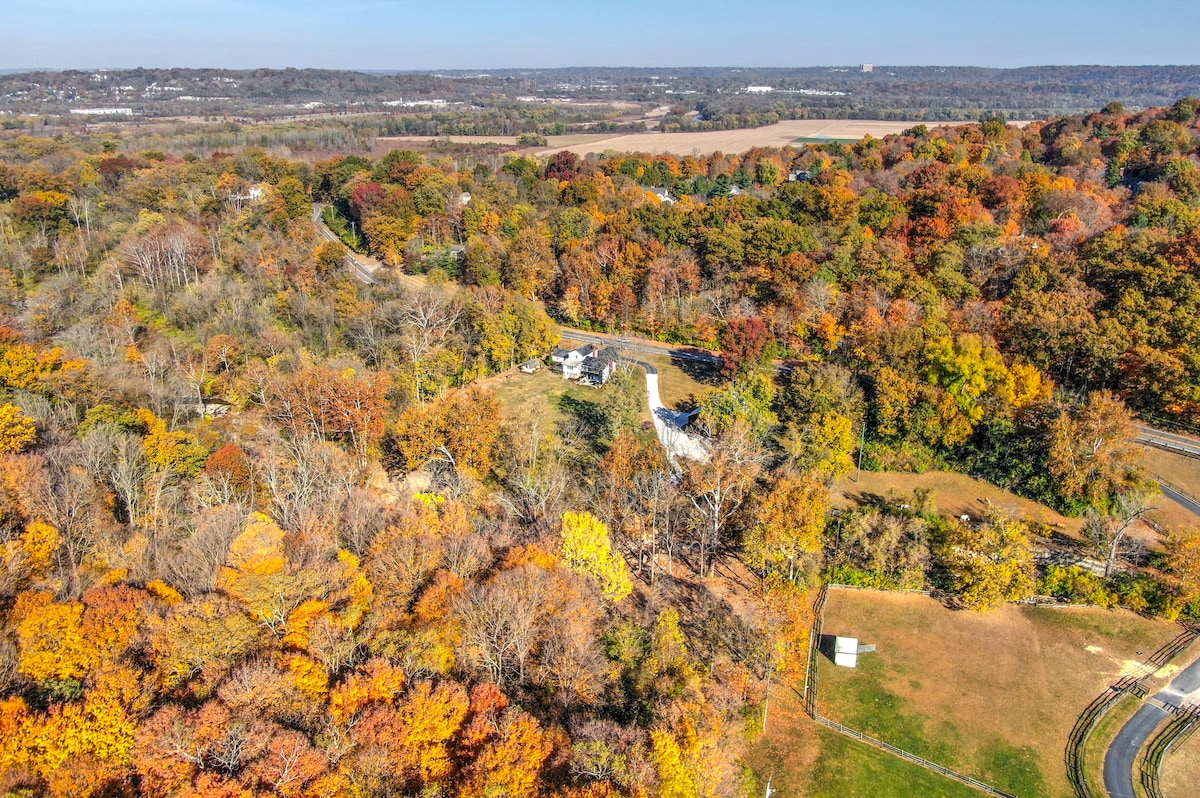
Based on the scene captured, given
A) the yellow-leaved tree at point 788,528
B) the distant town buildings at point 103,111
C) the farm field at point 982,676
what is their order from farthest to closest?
the distant town buildings at point 103,111 → the yellow-leaved tree at point 788,528 → the farm field at point 982,676

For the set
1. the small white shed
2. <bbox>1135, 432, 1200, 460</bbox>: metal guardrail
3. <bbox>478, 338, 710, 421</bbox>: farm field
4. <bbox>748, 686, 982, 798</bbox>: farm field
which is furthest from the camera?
<bbox>478, 338, 710, 421</bbox>: farm field

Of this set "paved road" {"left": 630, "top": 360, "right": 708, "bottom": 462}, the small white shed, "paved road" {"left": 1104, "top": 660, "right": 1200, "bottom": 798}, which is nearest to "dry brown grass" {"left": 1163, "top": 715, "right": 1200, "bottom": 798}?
"paved road" {"left": 1104, "top": 660, "right": 1200, "bottom": 798}

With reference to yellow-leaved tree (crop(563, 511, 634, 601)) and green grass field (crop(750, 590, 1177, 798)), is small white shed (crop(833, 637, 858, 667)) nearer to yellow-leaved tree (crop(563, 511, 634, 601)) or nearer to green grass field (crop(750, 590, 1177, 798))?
green grass field (crop(750, 590, 1177, 798))

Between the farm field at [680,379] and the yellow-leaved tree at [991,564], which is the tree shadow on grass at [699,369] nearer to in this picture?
the farm field at [680,379]

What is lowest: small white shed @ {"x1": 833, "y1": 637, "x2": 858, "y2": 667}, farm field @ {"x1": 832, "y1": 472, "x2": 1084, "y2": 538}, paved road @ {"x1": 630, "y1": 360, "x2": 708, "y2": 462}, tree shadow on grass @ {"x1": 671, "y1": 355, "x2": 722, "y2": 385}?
small white shed @ {"x1": 833, "y1": 637, "x2": 858, "y2": 667}

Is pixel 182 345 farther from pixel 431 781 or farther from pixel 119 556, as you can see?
pixel 431 781

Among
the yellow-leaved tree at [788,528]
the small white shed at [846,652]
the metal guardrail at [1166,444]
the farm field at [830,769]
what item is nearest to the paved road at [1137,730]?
the farm field at [830,769]
